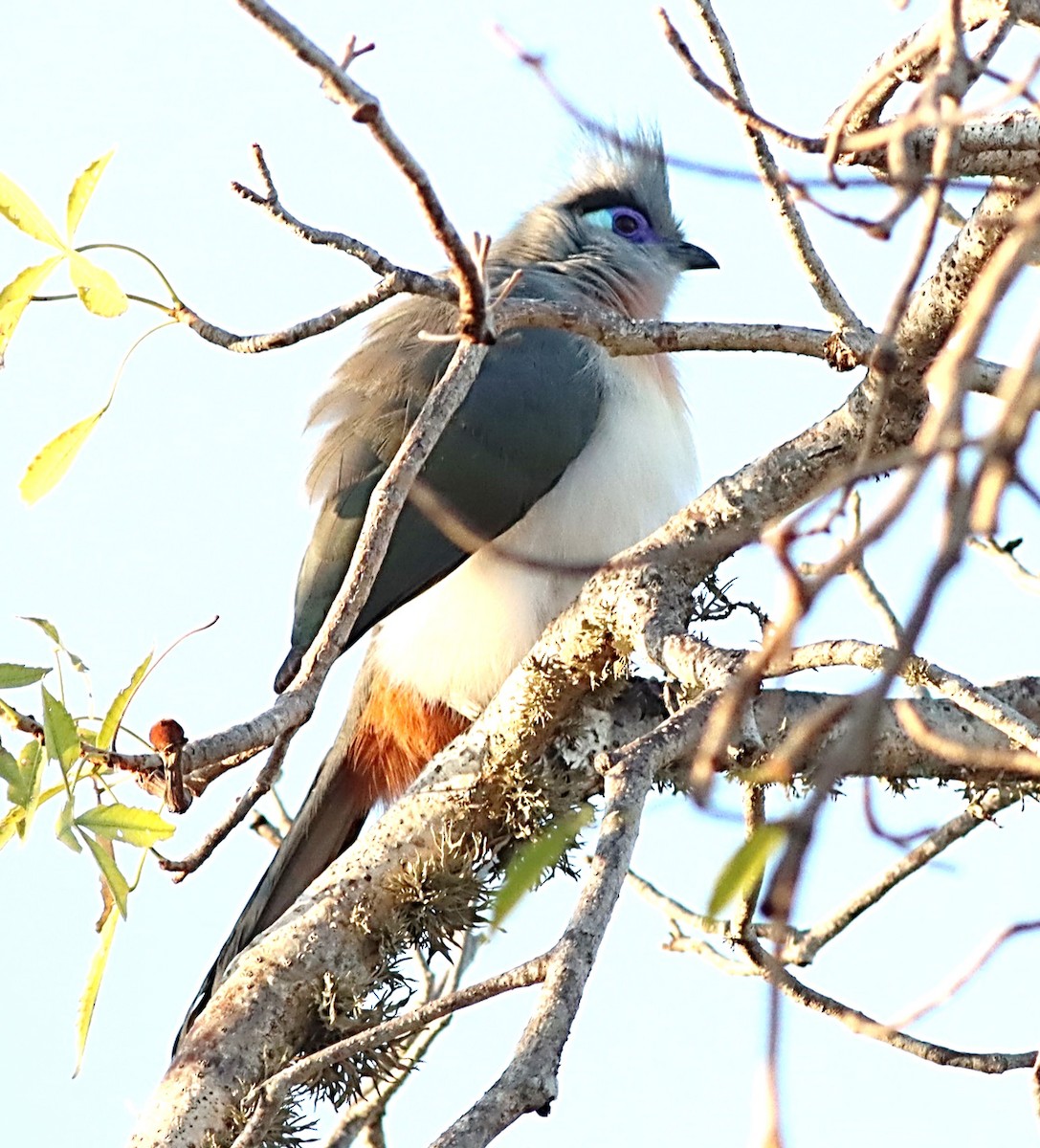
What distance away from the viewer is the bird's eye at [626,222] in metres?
5.37

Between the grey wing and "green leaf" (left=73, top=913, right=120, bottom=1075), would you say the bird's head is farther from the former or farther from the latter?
"green leaf" (left=73, top=913, right=120, bottom=1075)

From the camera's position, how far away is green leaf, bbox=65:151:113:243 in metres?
2.11

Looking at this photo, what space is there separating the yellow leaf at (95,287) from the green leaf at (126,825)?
0.74m

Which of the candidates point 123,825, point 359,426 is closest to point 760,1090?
point 123,825

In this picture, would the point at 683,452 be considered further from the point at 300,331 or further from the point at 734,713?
the point at 734,713

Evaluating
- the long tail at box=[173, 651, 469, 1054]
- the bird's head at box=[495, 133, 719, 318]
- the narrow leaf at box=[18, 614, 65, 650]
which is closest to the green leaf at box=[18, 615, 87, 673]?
the narrow leaf at box=[18, 614, 65, 650]

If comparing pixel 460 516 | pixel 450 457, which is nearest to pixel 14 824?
pixel 460 516

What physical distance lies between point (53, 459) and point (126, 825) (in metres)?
0.56

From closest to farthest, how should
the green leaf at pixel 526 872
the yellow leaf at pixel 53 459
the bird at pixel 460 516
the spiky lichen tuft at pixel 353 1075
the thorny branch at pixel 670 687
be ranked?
the green leaf at pixel 526 872 < the thorny branch at pixel 670 687 < the yellow leaf at pixel 53 459 < the spiky lichen tuft at pixel 353 1075 < the bird at pixel 460 516

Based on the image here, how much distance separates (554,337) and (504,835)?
5.89 ft

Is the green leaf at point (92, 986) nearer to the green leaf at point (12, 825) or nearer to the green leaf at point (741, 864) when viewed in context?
the green leaf at point (12, 825)

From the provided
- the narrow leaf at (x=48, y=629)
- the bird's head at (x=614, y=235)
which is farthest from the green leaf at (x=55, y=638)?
the bird's head at (x=614, y=235)

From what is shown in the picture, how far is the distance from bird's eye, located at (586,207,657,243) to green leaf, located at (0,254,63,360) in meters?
3.43

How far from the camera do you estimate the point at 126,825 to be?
2.31 m
